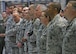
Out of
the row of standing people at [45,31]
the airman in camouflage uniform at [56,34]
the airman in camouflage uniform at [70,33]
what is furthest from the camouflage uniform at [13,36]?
the airman in camouflage uniform at [70,33]

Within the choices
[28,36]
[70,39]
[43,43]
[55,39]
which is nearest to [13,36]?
[28,36]

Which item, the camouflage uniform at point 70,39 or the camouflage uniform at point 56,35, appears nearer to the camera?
the camouflage uniform at point 70,39

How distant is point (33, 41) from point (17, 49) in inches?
70.2

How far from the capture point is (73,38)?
11.2ft

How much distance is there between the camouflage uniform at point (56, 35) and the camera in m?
3.90

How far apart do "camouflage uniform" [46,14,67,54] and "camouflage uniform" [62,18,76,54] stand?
1.04 feet

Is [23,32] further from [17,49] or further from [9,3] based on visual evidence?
[9,3]

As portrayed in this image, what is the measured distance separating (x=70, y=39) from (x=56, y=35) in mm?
544

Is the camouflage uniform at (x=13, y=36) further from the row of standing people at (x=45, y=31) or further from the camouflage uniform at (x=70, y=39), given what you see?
the camouflage uniform at (x=70, y=39)

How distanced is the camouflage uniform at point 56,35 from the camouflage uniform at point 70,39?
318 millimetres

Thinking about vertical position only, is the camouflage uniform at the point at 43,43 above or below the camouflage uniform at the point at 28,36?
above

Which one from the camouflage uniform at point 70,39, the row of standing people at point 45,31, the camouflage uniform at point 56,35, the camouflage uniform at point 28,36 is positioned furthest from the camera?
the camouflage uniform at point 28,36

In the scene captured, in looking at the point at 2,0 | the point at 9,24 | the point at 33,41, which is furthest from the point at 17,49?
the point at 2,0

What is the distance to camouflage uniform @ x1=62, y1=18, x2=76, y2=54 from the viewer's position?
11.1 feet
